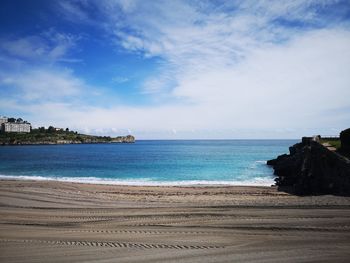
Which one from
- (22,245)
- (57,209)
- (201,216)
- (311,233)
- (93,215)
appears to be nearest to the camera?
(22,245)

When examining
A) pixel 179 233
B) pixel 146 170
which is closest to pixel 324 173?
pixel 179 233

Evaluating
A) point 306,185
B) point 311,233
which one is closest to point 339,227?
point 311,233

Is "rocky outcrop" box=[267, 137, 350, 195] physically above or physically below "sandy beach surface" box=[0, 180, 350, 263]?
above

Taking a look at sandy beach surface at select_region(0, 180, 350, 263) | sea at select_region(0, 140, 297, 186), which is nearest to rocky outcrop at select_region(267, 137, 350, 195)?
sandy beach surface at select_region(0, 180, 350, 263)

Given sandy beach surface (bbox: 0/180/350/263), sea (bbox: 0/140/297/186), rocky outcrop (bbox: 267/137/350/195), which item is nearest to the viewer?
→ sandy beach surface (bbox: 0/180/350/263)

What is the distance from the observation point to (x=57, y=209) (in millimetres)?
14078

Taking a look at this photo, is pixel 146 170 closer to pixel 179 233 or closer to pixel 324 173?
pixel 324 173

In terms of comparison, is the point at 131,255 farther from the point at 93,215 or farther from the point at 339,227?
the point at 339,227

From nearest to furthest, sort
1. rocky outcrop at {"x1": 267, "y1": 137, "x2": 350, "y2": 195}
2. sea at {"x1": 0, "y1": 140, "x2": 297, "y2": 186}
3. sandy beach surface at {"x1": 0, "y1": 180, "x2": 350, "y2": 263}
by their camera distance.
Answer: sandy beach surface at {"x1": 0, "y1": 180, "x2": 350, "y2": 263}
rocky outcrop at {"x1": 267, "y1": 137, "x2": 350, "y2": 195}
sea at {"x1": 0, "y1": 140, "x2": 297, "y2": 186}

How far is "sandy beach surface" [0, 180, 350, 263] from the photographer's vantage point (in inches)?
280

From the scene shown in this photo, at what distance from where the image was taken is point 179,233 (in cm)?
913

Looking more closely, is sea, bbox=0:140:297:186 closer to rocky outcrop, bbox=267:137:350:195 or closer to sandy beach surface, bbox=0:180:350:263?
rocky outcrop, bbox=267:137:350:195

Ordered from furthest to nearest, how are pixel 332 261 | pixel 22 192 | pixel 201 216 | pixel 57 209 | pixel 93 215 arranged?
pixel 22 192 < pixel 57 209 < pixel 93 215 < pixel 201 216 < pixel 332 261

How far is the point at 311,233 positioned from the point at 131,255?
5.78 metres
